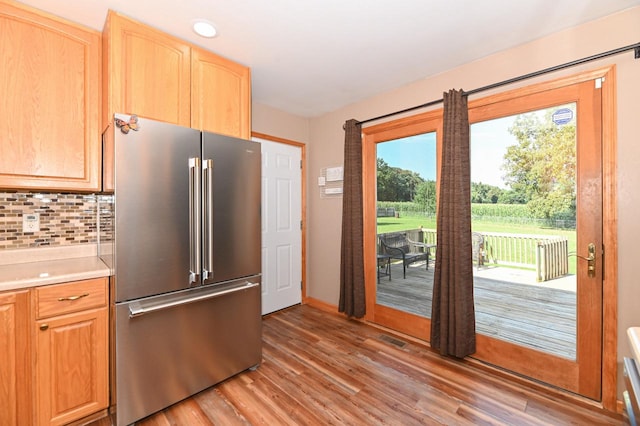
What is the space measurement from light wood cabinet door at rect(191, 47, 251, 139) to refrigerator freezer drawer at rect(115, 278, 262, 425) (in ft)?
4.07

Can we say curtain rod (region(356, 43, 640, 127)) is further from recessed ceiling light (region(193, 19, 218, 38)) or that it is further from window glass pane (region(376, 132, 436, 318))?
recessed ceiling light (region(193, 19, 218, 38))

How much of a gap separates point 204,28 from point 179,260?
5.17ft

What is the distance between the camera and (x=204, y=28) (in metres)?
1.92

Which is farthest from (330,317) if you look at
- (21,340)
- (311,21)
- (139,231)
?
(311,21)

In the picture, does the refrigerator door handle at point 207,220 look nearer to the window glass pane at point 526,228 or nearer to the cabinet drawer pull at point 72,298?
the cabinet drawer pull at point 72,298

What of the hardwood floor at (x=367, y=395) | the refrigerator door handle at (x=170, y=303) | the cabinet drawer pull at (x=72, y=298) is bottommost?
the hardwood floor at (x=367, y=395)

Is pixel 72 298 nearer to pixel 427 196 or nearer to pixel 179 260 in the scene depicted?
pixel 179 260

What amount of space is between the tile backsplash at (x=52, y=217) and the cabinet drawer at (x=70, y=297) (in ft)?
1.41

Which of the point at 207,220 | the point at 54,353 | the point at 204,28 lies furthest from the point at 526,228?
the point at 54,353

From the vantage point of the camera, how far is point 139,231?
166 cm

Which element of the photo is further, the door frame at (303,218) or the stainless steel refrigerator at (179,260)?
the door frame at (303,218)

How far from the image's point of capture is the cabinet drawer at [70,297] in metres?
1.52

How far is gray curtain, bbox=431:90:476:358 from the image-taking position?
2.31 meters

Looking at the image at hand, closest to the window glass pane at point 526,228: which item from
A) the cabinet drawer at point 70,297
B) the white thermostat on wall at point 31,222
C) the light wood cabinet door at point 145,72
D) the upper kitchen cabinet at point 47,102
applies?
the light wood cabinet door at point 145,72
